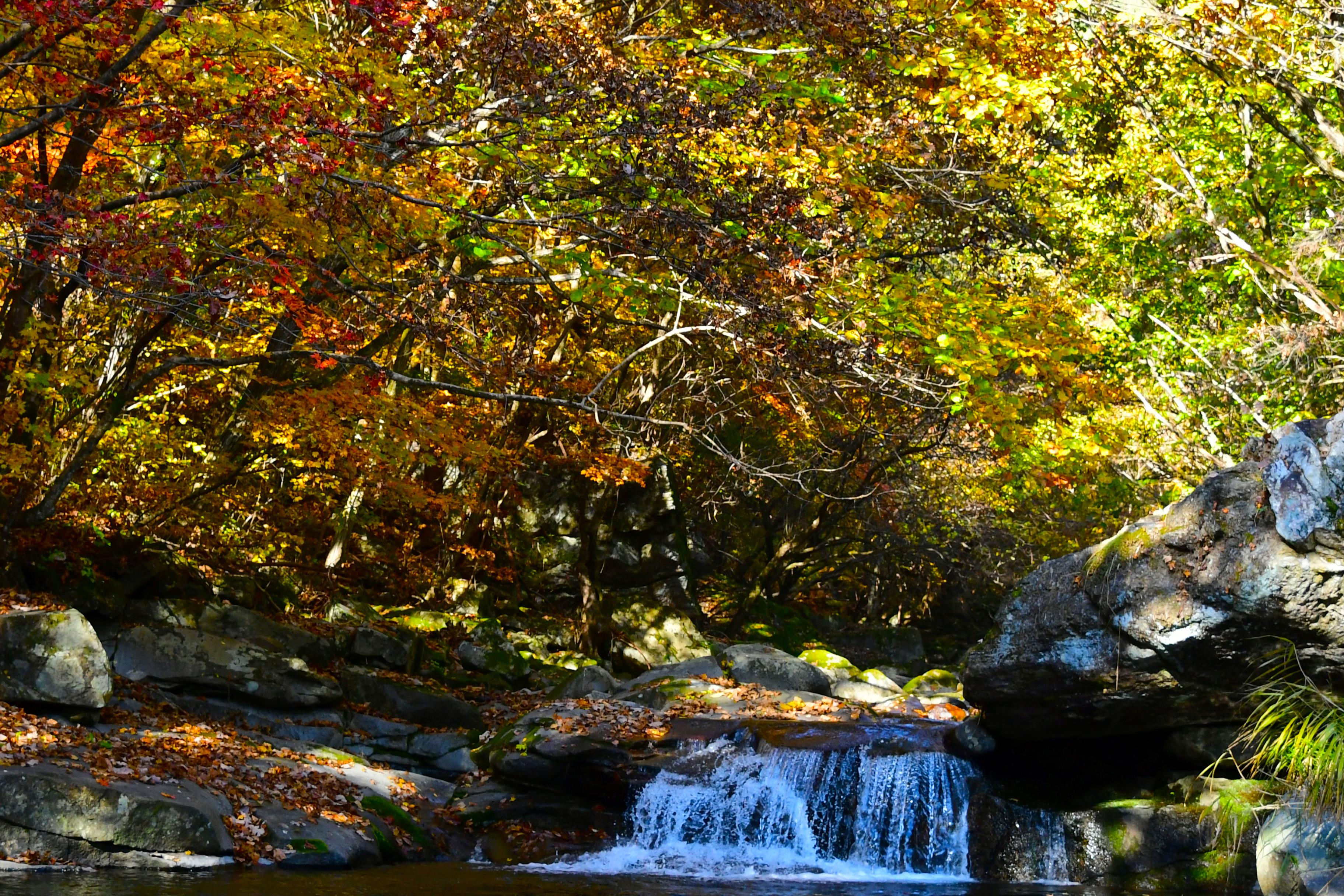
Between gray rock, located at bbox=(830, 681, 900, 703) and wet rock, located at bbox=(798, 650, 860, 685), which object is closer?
gray rock, located at bbox=(830, 681, 900, 703)

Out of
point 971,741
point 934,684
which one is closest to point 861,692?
point 934,684

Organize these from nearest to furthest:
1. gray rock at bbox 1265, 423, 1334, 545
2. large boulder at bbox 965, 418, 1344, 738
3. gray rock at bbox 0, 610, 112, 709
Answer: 1. gray rock at bbox 1265, 423, 1334, 545
2. large boulder at bbox 965, 418, 1344, 738
3. gray rock at bbox 0, 610, 112, 709

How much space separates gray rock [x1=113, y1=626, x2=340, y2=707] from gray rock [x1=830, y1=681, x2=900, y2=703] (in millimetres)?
7313

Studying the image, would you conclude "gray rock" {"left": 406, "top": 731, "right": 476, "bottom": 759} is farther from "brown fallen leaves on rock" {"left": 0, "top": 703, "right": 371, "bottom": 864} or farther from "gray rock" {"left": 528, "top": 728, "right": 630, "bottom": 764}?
"gray rock" {"left": 528, "top": 728, "right": 630, "bottom": 764}

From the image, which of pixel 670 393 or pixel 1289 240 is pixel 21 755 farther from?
pixel 1289 240

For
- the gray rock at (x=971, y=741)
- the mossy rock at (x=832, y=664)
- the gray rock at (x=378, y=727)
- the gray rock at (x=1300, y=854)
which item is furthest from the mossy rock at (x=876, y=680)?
the gray rock at (x=1300, y=854)

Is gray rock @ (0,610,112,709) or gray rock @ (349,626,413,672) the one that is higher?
gray rock @ (0,610,112,709)

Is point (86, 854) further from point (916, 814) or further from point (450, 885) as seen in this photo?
point (916, 814)

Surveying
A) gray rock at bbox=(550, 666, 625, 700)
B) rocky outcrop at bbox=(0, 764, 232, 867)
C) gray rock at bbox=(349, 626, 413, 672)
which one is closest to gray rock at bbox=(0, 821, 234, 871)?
rocky outcrop at bbox=(0, 764, 232, 867)

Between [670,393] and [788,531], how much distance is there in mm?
5221

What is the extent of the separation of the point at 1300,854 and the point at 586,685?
9.59 m

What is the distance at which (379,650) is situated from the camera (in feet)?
50.3

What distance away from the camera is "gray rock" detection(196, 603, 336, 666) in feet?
43.7

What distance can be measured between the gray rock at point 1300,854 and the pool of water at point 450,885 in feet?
5.43
